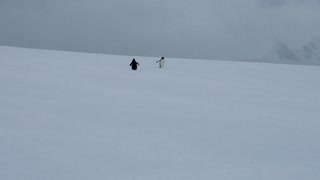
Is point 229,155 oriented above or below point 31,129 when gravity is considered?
below

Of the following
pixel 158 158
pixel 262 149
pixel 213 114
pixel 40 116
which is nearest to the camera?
pixel 158 158

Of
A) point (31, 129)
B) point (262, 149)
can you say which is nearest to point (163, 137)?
point (262, 149)

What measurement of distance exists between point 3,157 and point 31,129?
1.19 metres

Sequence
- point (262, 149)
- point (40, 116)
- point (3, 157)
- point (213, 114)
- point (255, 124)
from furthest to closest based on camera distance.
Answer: point (213, 114)
point (255, 124)
point (40, 116)
point (262, 149)
point (3, 157)

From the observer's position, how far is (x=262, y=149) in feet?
15.4

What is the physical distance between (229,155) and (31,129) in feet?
9.18

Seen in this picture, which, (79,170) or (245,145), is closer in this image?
(79,170)

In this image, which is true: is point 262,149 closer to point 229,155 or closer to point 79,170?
point 229,155

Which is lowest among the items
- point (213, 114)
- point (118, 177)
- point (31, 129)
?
point (118, 177)

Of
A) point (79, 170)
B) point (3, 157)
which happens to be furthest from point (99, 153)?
point (3, 157)

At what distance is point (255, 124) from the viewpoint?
20.5 ft

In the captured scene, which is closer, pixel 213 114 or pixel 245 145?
pixel 245 145

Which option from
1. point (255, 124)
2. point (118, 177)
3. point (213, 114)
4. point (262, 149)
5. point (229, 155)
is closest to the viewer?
point (118, 177)

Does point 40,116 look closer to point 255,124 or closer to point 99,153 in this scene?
point 99,153
